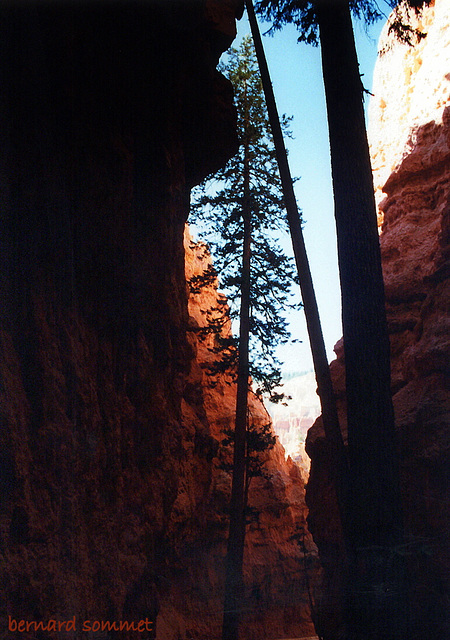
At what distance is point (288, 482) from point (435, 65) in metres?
17.2

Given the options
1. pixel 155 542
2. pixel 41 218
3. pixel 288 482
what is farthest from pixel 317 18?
pixel 288 482

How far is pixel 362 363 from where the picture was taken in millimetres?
6094

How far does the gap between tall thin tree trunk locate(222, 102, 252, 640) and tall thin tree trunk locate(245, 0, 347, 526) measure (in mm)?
5565

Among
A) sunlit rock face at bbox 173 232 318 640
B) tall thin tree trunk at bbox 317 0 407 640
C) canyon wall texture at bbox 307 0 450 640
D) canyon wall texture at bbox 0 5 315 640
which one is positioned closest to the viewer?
tall thin tree trunk at bbox 317 0 407 640

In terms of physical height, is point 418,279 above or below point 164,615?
Answer: above

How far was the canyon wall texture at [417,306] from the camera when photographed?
9117 millimetres

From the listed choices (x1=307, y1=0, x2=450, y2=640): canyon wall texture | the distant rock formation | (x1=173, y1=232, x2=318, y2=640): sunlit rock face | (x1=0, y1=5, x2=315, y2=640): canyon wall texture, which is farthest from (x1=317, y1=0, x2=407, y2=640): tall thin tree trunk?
the distant rock formation

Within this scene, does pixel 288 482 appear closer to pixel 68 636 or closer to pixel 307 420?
pixel 68 636

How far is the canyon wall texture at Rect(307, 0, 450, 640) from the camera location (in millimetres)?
9117

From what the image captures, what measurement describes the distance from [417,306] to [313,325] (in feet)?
18.3

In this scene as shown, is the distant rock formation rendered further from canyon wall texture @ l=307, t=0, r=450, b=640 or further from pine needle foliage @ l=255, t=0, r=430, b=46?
pine needle foliage @ l=255, t=0, r=430, b=46

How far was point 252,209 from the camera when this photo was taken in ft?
47.8

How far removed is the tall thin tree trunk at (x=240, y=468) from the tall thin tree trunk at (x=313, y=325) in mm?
5565

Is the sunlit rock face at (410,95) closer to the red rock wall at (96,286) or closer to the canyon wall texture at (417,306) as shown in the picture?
the canyon wall texture at (417,306)
